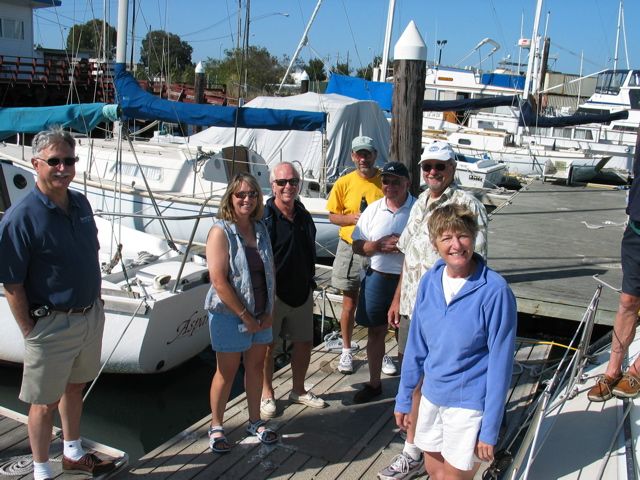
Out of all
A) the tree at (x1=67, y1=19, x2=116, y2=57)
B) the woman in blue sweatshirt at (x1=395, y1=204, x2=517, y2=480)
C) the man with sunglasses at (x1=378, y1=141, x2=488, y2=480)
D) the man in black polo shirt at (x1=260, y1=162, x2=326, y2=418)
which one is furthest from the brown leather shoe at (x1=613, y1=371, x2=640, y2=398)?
the tree at (x1=67, y1=19, x2=116, y2=57)

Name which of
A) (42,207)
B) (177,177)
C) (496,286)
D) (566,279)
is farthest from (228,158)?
(496,286)

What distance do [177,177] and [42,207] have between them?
26.5 ft

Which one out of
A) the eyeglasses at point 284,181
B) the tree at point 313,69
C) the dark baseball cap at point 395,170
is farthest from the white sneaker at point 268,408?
the tree at point 313,69

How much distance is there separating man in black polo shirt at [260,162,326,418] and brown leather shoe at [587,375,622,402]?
1741 mm

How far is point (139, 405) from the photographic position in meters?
6.25

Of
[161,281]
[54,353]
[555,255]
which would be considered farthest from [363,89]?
[54,353]

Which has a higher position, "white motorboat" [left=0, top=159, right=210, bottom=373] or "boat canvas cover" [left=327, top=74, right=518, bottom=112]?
"boat canvas cover" [left=327, top=74, right=518, bottom=112]

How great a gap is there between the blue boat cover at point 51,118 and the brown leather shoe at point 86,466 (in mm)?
5081

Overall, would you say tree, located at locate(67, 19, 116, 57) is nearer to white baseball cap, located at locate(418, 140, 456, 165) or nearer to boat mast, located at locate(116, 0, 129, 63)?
boat mast, located at locate(116, 0, 129, 63)

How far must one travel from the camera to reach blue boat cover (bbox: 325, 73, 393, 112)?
18.4 meters

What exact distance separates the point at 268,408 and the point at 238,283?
3.88 feet

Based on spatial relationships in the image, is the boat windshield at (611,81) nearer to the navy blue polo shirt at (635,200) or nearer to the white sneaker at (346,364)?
the white sneaker at (346,364)

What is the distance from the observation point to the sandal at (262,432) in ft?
12.4

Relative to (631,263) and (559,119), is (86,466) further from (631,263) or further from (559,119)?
(559,119)
